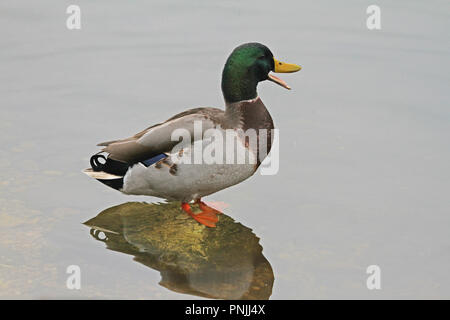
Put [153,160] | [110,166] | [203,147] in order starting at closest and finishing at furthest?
[203,147] → [153,160] → [110,166]

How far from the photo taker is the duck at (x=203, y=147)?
4.36 m

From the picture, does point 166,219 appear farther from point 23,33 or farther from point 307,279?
point 23,33

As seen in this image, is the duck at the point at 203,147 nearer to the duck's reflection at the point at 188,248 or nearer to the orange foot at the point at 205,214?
the orange foot at the point at 205,214

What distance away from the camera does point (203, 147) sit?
433 centimetres

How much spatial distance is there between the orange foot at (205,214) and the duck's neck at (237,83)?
783mm

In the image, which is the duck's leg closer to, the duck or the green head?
the duck

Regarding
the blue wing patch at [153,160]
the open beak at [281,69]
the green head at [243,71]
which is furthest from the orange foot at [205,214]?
the open beak at [281,69]

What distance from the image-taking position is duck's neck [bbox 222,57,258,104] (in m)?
4.55

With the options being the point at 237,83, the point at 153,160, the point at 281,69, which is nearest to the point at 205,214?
the point at 153,160

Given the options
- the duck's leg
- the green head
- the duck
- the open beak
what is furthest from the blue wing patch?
the open beak

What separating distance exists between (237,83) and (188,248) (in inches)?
44.0

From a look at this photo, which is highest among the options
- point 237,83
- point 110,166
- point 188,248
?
point 237,83

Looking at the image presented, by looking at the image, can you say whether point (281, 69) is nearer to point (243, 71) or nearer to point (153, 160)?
point (243, 71)

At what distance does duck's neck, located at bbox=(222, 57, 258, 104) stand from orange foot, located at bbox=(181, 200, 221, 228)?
783mm
